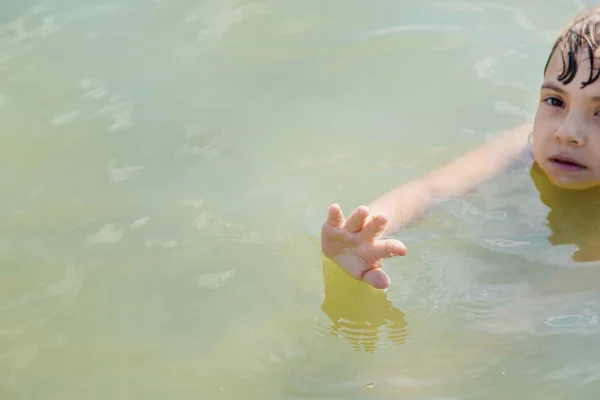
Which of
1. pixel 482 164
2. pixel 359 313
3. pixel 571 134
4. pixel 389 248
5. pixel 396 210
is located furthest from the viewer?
pixel 482 164

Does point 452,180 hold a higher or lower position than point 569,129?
lower

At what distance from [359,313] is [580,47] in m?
1.23

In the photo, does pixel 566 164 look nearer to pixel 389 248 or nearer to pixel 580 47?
pixel 580 47

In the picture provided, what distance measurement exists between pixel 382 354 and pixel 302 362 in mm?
239

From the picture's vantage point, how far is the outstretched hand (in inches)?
104

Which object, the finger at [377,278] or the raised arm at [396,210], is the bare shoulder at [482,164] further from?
the finger at [377,278]

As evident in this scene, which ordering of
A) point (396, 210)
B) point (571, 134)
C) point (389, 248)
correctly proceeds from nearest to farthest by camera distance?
1. point (389, 248)
2. point (571, 134)
3. point (396, 210)

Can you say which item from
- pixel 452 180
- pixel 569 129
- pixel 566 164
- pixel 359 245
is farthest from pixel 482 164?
pixel 359 245

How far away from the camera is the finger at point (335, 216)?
2682 millimetres

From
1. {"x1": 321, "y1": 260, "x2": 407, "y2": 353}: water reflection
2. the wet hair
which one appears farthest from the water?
the wet hair

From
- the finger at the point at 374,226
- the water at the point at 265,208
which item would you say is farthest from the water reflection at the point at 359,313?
the finger at the point at 374,226

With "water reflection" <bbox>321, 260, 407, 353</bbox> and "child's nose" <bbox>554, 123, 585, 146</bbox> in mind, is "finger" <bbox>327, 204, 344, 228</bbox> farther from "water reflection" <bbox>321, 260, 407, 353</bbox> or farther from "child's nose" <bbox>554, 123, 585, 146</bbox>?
"child's nose" <bbox>554, 123, 585, 146</bbox>

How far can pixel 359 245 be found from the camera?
2705mm

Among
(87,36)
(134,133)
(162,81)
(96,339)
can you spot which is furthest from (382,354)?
(87,36)
